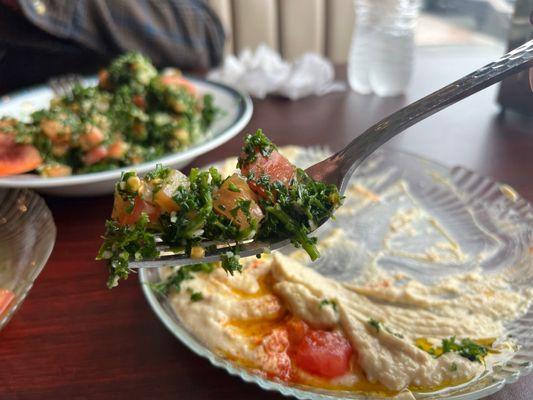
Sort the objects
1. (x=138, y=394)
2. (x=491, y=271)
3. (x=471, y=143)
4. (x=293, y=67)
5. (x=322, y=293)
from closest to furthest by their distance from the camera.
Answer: (x=138, y=394) < (x=322, y=293) < (x=491, y=271) < (x=471, y=143) < (x=293, y=67)

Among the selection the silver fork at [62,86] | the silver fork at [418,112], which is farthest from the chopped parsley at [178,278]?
the silver fork at [62,86]

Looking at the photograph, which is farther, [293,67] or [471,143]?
[293,67]

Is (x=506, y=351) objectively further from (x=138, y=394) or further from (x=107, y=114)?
(x=107, y=114)

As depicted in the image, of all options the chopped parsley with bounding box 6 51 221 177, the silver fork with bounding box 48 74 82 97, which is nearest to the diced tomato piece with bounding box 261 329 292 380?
the chopped parsley with bounding box 6 51 221 177

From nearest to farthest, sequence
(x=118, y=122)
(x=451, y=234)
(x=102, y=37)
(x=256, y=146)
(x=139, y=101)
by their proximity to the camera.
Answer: (x=256, y=146)
(x=451, y=234)
(x=118, y=122)
(x=139, y=101)
(x=102, y=37)

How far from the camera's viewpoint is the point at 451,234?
103cm

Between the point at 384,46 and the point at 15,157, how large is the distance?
3.86 ft

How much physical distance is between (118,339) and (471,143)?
42.1 inches

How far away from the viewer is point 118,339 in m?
0.77

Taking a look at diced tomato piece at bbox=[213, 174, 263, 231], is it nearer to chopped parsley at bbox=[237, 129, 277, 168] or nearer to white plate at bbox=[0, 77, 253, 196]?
chopped parsley at bbox=[237, 129, 277, 168]

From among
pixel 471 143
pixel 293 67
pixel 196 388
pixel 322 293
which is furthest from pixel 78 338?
pixel 293 67

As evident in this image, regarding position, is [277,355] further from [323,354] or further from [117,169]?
[117,169]

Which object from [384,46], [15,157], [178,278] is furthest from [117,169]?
[384,46]

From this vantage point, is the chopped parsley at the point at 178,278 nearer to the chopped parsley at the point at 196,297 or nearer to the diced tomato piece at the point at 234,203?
the chopped parsley at the point at 196,297
